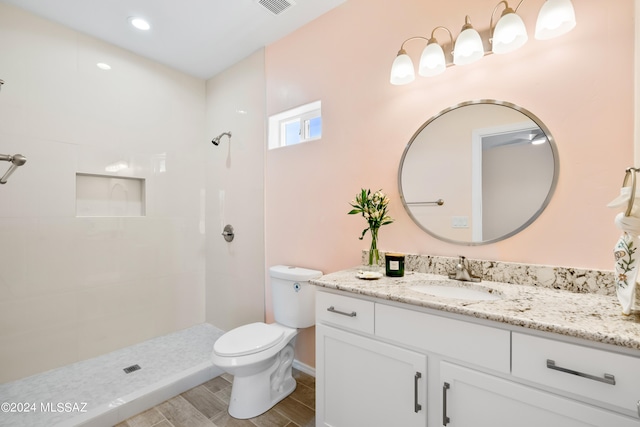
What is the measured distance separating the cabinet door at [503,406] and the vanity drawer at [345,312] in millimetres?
327

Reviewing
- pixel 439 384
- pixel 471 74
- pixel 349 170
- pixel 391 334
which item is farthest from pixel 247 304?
pixel 471 74

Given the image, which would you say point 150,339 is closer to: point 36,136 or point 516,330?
point 36,136

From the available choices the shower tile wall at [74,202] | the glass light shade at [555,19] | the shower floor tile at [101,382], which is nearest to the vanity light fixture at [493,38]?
the glass light shade at [555,19]

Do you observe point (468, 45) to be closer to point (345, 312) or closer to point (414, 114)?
point (414, 114)

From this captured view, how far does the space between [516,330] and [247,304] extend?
82.9 inches

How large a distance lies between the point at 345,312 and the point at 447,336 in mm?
438

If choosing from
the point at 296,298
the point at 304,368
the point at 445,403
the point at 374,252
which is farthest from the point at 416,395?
the point at 304,368

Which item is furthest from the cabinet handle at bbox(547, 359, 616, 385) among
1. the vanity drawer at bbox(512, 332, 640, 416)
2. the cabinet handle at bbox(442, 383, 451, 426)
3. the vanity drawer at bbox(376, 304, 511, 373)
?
the cabinet handle at bbox(442, 383, 451, 426)

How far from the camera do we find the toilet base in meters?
1.63

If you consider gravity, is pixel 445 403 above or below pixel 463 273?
below

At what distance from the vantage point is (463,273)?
4.36 ft

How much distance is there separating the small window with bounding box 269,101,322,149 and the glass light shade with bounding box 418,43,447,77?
0.90m

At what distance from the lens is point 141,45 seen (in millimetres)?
2334

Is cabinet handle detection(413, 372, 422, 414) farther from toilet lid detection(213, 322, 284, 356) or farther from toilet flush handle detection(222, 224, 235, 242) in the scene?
toilet flush handle detection(222, 224, 235, 242)
